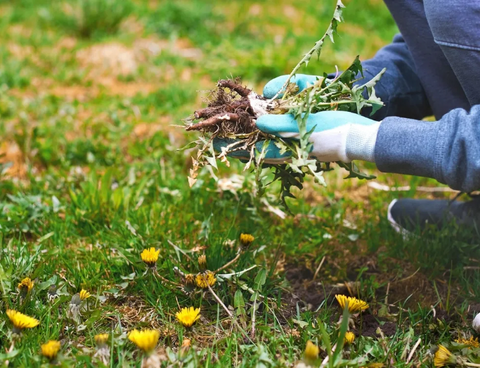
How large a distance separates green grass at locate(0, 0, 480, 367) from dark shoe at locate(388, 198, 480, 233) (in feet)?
0.25

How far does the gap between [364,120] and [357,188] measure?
45.7 inches

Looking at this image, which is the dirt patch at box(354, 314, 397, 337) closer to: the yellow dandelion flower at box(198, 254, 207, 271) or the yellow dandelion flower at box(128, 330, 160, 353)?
the yellow dandelion flower at box(198, 254, 207, 271)

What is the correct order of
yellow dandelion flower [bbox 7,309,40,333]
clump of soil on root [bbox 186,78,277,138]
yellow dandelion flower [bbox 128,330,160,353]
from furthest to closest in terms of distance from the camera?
clump of soil on root [bbox 186,78,277,138]
yellow dandelion flower [bbox 7,309,40,333]
yellow dandelion flower [bbox 128,330,160,353]

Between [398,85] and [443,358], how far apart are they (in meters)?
1.05

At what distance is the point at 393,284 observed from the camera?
197 centimetres

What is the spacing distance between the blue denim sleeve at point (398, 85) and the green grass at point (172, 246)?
455mm

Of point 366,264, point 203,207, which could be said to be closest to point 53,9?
point 203,207

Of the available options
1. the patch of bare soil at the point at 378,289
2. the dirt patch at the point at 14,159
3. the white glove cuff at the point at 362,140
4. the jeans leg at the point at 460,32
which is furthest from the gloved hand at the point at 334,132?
the dirt patch at the point at 14,159

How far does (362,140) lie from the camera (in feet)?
5.18

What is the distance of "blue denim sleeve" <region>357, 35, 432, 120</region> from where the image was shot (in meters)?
2.07

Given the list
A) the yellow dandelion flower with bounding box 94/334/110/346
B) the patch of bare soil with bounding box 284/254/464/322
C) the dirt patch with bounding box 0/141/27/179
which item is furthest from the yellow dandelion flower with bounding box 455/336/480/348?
the dirt patch with bounding box 0/141/27/179

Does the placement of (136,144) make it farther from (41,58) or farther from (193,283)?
(41,58)

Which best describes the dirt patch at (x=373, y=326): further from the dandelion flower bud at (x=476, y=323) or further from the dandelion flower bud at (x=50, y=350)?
the dandelion flower bud at (x=50, y=350)

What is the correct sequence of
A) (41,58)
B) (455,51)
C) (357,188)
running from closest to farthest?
(455,51) → (357,188) → (41,58)
